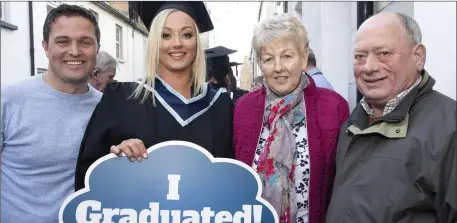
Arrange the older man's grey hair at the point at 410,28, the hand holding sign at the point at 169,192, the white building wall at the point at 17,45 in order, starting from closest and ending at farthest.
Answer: the older man's grey hair at the point at 410,28, the hand holding sign at the point at 169,192, the white building wall at the point at 17,45

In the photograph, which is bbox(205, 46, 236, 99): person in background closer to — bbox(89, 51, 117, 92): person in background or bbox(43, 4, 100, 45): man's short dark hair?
bbox(89, 51, 117, 92): person in background

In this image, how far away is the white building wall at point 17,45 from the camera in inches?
410

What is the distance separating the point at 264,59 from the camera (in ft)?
7.65

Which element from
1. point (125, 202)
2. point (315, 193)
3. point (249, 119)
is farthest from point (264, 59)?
point (125, 202)

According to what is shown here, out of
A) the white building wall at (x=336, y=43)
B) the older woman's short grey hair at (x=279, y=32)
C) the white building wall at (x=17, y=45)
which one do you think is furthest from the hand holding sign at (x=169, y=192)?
the white building wall at (x=17, y=45)

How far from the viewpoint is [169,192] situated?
2176 millimetres

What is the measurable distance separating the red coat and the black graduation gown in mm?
90

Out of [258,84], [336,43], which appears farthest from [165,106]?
[336,43]

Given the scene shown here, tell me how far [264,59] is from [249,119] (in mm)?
301

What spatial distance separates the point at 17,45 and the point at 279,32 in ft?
32.7

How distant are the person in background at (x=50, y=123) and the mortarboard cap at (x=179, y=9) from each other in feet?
0.99

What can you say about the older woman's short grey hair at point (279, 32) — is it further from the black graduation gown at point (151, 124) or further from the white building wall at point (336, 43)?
the white building wall at point (336, 43)

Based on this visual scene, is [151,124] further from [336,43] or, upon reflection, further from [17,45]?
[17,45]

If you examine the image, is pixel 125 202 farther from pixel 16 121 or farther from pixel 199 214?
pixel 16 121
